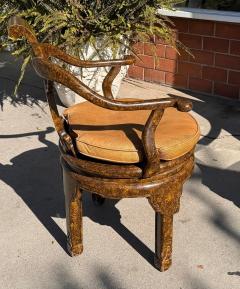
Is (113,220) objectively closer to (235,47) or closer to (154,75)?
(235,47)

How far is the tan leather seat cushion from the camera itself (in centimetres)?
232

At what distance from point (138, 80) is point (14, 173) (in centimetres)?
220

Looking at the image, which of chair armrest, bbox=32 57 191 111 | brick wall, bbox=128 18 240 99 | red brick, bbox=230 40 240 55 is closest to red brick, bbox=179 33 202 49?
brick wall, bbox=128 18 240 99

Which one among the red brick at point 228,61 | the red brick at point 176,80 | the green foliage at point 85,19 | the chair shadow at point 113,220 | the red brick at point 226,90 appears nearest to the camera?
the chair shadow at point 113,220

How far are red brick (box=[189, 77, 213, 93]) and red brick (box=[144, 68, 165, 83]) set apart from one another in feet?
1.09

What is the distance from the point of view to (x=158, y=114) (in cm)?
223

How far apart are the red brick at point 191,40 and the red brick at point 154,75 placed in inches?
17.1

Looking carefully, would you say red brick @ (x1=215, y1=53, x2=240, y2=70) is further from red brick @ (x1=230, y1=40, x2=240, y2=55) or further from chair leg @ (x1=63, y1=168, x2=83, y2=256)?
chair leg @ (x1=63, y1=168, x2=83, y2=256)

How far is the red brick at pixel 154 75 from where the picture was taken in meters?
5.21

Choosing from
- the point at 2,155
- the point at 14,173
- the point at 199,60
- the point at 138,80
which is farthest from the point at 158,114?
the point at 138,80

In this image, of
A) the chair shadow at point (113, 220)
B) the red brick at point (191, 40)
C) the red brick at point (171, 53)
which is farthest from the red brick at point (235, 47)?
the chair shadow at point (113, 220)

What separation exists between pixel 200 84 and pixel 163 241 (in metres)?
2.73

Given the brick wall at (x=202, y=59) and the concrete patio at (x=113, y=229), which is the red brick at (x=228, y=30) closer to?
the brick wall at (x=202, y=59)

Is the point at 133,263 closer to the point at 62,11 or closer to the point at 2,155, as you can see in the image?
the point at 2,155
